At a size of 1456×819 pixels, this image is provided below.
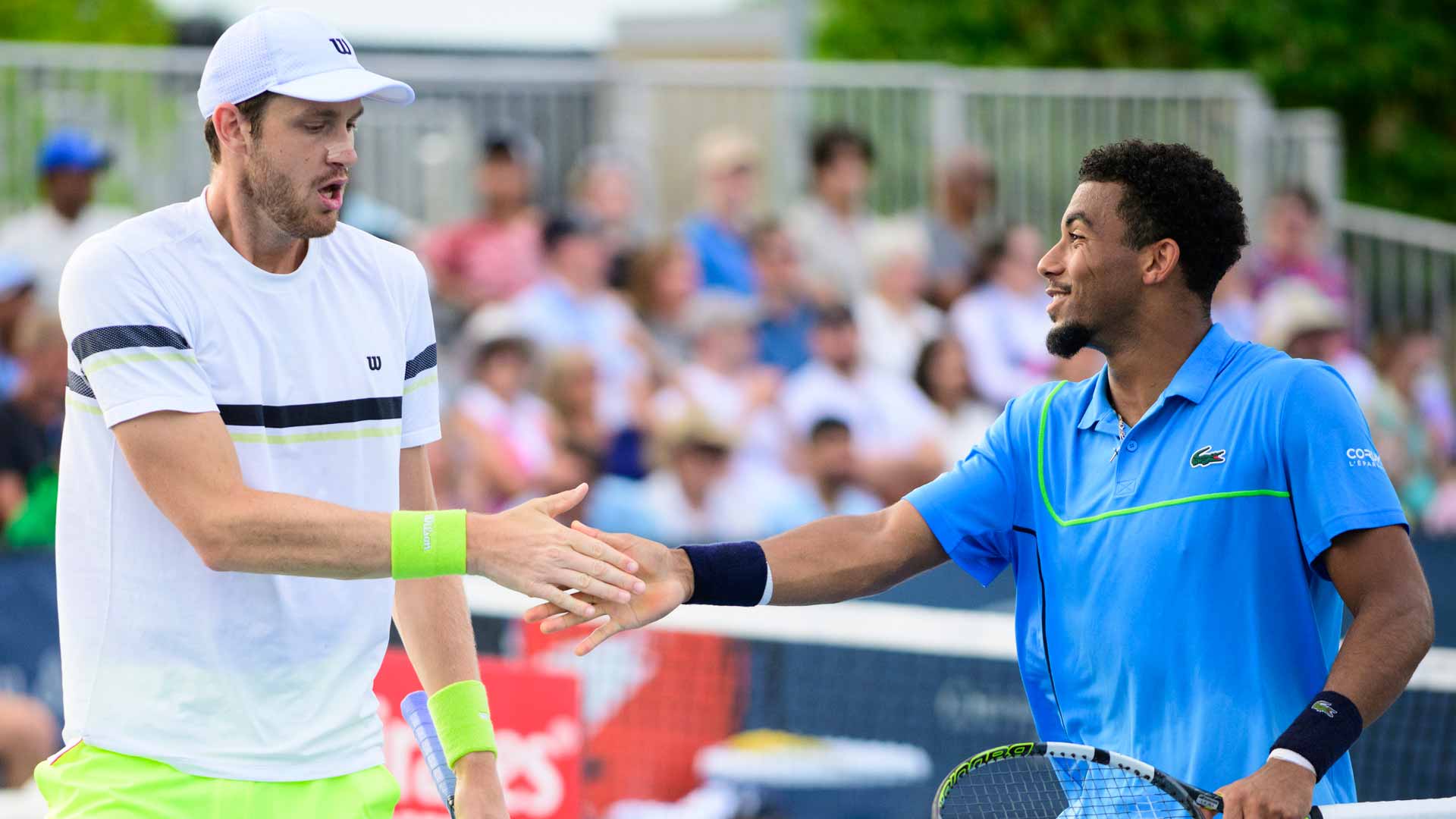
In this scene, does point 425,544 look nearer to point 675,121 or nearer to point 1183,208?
point 1183,208

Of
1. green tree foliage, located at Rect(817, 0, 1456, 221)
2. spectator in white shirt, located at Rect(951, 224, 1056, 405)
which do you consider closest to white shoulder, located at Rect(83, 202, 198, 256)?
spectator in white shirt, located at Rect(951, 224, 1056, 405)

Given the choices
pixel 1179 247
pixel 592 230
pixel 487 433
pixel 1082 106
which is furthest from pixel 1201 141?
pixel 1179 247

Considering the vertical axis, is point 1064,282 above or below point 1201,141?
above

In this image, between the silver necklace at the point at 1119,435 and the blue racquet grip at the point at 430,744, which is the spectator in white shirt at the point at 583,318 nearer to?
the blue racquet grip at the point at 430,744

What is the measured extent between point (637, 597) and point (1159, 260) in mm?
1314

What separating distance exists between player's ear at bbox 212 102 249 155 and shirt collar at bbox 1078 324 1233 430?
5.99 ft

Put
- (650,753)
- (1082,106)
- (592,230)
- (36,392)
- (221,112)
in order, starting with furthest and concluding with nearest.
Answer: (1082,106), (592,230), (36,392), (650,753), (221,112)

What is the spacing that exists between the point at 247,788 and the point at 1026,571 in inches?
66.6

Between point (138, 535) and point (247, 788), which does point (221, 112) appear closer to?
point (138, 535)

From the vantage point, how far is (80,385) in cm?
355

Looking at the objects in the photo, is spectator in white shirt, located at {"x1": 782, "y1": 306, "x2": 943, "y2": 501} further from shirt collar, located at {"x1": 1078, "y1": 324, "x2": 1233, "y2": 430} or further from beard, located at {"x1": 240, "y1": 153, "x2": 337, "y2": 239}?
beard, located at {"x1": 240, "y1": 153, "x2": 337, "y2": 239}

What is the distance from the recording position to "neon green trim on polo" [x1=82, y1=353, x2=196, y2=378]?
343 cm

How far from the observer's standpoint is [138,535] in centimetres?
354

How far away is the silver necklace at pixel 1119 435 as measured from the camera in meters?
3.75
